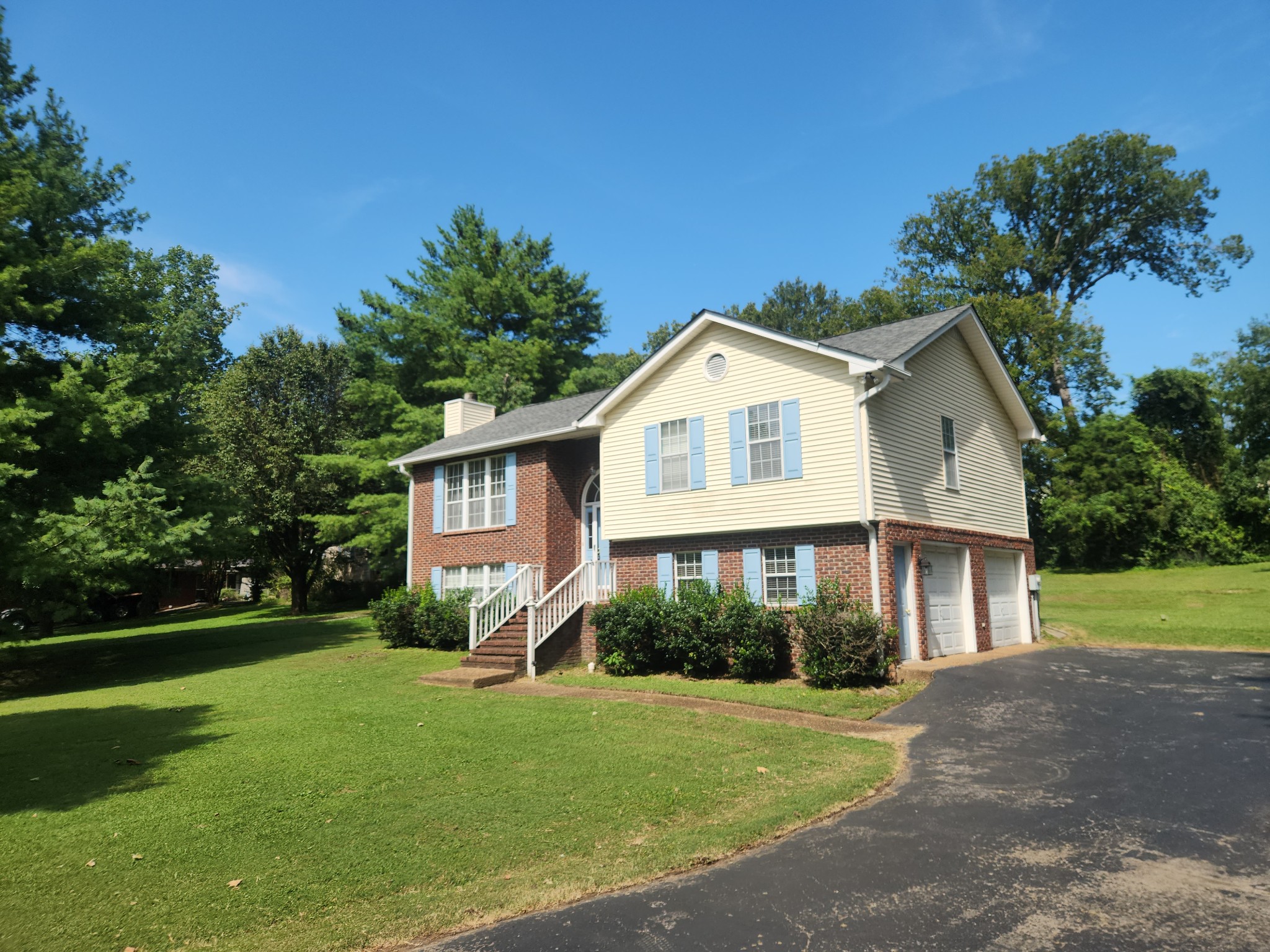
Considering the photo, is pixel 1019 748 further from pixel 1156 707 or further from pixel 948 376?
pixel 948 376

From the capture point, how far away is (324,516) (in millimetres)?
30141

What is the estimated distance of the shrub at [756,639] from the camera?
46.0ft

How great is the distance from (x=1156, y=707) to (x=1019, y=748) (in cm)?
308

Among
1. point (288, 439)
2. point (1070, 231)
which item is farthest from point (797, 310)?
point (288, 439)

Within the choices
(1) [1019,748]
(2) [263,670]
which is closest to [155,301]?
(2) [263,670]

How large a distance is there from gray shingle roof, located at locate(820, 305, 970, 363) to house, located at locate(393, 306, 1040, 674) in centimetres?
8

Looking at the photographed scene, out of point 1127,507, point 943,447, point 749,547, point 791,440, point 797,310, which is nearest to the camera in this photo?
point 791,440

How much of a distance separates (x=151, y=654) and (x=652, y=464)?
48.0 ft

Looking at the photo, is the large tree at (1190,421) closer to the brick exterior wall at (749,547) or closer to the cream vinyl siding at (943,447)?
the cream vinyl siding at (943,447)

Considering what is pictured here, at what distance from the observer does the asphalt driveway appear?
4.49 meters

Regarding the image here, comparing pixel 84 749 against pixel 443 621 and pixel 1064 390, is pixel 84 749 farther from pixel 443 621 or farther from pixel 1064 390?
pixel 1064 390

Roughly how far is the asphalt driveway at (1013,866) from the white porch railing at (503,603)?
9.92 meters

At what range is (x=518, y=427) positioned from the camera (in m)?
21.5

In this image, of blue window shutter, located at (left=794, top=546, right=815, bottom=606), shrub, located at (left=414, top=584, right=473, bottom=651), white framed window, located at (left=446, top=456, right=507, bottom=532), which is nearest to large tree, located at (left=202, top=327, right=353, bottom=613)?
white framed window, located at (left=446, top=456, right=507, bottom=532)
